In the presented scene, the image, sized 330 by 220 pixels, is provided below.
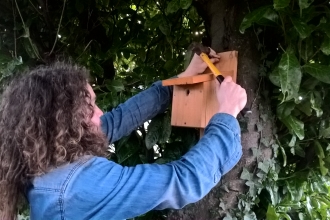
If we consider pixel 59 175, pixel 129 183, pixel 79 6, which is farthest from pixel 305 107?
A: pixel 79 6

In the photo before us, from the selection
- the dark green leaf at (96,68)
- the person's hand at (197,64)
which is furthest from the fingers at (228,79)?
the dark green leaf at (96,68)

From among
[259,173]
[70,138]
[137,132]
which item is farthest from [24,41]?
[259,173]

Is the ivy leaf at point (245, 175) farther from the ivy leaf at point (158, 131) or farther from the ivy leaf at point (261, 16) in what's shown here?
the ivy leaf at point (261, 16)

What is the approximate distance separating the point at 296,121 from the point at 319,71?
16 cm

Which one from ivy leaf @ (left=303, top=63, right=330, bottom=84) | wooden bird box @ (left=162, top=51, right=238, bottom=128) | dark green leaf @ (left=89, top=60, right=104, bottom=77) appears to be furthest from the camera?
dark green leaf @ (left=89, top=60, right=104, bottom=77)

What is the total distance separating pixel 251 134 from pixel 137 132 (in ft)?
1.06

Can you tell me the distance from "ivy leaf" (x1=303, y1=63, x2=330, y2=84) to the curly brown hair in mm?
460

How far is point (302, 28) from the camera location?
91 centimetres

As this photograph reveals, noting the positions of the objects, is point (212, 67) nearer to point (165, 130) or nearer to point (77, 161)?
point (165, 130)

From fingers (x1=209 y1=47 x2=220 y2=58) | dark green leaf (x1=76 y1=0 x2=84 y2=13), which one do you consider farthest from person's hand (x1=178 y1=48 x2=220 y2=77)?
dark green leaf (x1=76 y1=0 x2=84 y2=13)

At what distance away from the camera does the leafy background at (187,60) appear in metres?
0.99

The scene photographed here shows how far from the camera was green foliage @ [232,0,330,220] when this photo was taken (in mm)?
940

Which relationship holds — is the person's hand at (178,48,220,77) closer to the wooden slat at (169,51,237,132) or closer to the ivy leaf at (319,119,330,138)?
the wooden slat at (169,51,237,132)

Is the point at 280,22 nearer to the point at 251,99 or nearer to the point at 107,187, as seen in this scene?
the point at 251,99
